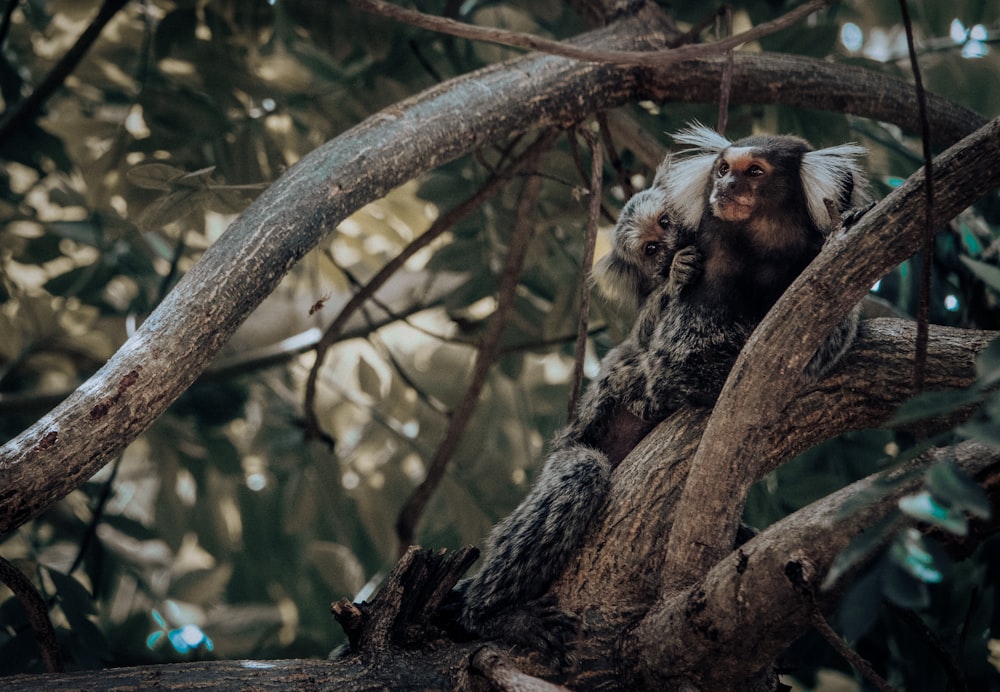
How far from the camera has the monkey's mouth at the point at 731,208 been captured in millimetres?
3482

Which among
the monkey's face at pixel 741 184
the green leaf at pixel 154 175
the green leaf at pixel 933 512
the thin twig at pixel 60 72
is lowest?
the green leaf at pixel 933 512

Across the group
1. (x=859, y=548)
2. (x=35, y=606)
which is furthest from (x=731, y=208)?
(x=35, y=606)

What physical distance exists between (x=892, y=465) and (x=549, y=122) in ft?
8.16

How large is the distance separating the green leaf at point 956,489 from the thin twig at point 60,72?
163 inches

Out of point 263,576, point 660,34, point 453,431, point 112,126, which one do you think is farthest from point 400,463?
point 660,34

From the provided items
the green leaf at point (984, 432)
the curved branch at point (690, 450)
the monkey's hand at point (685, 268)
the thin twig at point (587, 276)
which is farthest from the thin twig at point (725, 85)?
the green leaf at point (984, 432)

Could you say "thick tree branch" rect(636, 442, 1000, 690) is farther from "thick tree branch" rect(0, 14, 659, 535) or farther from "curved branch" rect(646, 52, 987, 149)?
"curved branch" rect(646, 52, 987, 149)

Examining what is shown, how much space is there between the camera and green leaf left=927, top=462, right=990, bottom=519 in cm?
162

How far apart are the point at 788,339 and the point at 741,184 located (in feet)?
3.45

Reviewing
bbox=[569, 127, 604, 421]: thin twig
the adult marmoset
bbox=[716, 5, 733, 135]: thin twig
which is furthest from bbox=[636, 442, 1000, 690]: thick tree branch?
bbox=[716, 5, 733, 135]: thin twig

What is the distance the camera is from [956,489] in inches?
65.9

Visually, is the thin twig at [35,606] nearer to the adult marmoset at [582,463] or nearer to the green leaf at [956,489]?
the adult marmoset at [582,463]

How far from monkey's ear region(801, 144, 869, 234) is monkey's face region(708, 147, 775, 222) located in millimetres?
156

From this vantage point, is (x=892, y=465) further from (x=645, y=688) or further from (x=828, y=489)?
(x=828, y=489)
